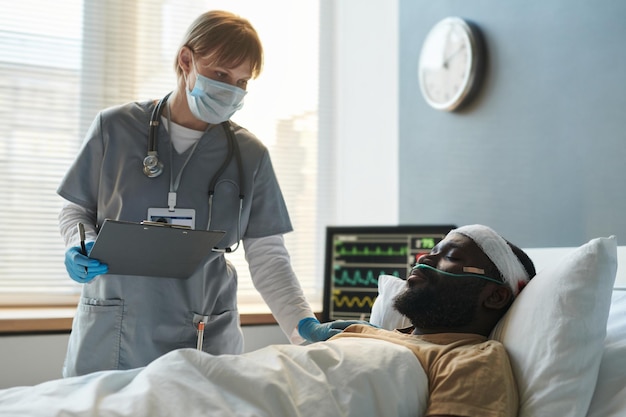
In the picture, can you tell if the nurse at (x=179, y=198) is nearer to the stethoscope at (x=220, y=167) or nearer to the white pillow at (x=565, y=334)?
the stethoscope at (x=220, y=167)

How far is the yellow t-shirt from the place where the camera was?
1.29 meters

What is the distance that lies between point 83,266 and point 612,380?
1.20 m

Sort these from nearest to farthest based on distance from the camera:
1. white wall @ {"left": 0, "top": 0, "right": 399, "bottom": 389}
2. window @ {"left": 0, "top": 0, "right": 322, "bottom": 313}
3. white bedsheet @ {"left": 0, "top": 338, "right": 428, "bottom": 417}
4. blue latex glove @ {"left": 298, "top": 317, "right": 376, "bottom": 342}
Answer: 1. white bedsheet @ {"left": 0, "top": 338, "right": 428, "bottom": 417}
2. blue latex glove @ {"left": 298, "top": 317, "right": 376, "bottom": 342}
3. window @ {"left": 0, "top": 0, "right": 322, "bottom": 313}
4. white wall @ {"left": 0, "top": 0, "right": 399, "bottom": 389}

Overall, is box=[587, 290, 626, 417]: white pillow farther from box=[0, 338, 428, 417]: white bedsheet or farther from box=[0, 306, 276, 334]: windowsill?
box=[0, 306, 276, 334]: windowsill

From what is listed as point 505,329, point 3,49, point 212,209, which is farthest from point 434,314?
point 3,49

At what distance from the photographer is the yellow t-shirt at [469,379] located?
129cm

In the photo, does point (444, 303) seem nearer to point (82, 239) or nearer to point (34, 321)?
point (82, 239)

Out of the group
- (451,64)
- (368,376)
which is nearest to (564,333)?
(368,376)

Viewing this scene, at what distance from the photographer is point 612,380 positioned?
138 centimetres

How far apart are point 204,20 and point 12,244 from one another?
5.62ft

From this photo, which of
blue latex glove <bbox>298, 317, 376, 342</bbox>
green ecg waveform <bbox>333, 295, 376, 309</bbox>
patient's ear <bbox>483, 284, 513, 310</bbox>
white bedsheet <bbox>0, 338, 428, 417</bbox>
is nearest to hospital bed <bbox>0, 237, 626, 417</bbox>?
white bedsheet <bbox>0, 338, 428, 417</bbox>

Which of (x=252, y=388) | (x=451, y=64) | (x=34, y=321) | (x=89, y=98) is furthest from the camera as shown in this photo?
(x=89, y=98)

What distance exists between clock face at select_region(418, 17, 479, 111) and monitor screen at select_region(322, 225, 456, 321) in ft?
1.77

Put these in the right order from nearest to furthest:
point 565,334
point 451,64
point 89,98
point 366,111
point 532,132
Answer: point 565,334 → point 532,132 → point 451,64 → point 89,98 → point 366,111
